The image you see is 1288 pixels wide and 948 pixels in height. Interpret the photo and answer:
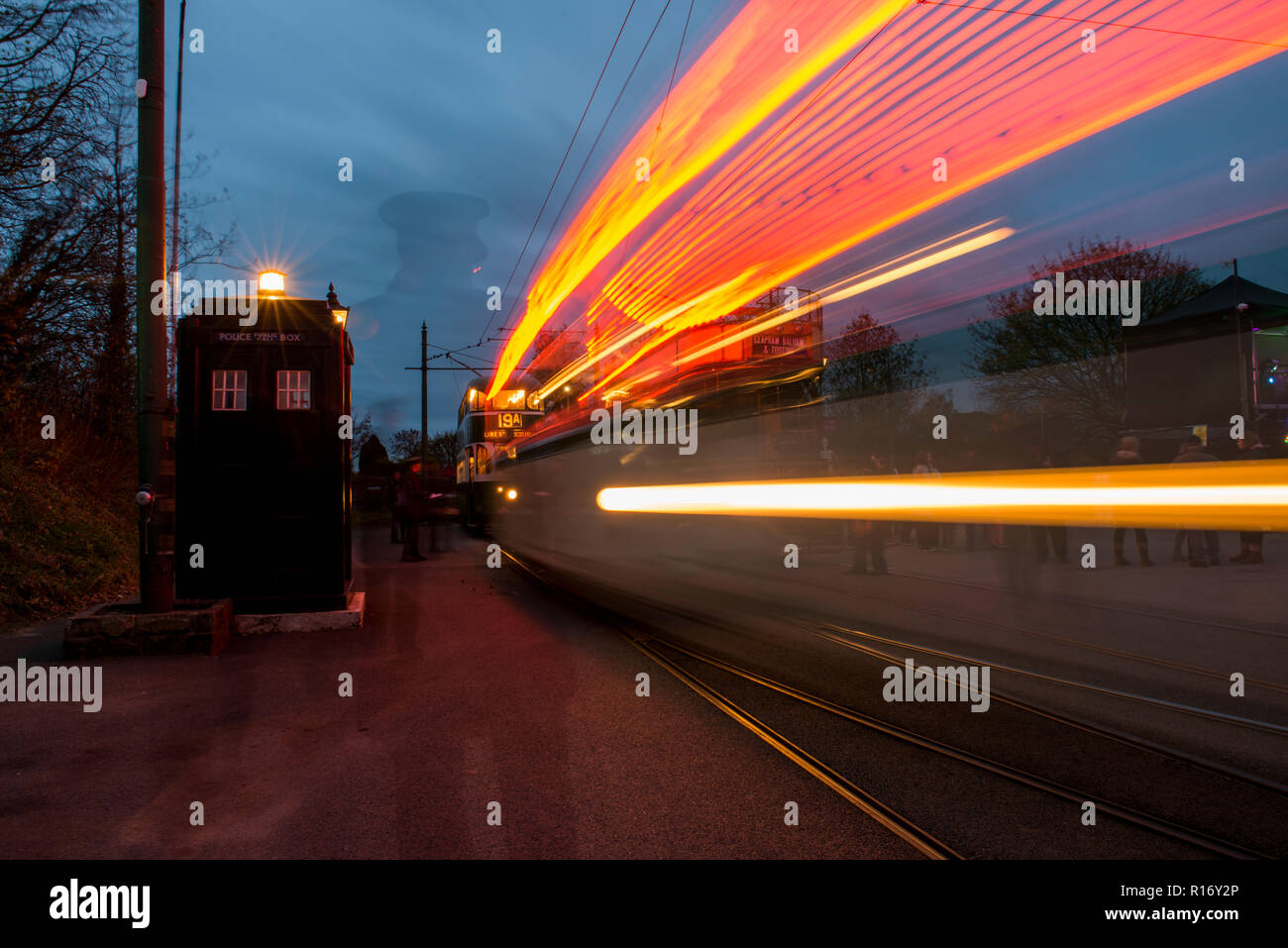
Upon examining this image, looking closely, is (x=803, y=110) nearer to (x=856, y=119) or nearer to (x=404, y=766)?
(x=856, y=119)

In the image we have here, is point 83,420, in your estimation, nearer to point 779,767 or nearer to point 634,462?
point 634,462

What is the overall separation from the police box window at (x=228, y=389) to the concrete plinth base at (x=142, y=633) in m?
2.03

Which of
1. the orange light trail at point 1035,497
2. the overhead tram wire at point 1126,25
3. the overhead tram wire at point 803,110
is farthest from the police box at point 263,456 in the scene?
the overhead tram wire at point 1126,25

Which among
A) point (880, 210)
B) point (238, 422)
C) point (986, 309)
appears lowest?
point (238, 422)

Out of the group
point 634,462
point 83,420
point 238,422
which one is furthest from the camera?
point 83,420

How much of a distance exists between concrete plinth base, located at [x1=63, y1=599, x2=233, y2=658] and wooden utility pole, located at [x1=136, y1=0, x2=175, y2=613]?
0.20 metres

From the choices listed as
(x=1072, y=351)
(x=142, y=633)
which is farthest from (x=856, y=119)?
(x=142, y=633)

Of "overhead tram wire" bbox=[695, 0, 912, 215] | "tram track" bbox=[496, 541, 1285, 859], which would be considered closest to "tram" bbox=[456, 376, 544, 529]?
"overhead tram wire" bbox=[695, 0, 912, 215]

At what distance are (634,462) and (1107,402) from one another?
6.09 meters

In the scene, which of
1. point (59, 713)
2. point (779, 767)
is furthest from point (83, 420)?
point (779, 767)

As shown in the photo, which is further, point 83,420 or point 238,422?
point 83,420

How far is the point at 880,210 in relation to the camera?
7969 mm

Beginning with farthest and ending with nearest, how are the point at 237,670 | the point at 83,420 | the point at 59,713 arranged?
the point at 83,420 < the point at 237,670 < the point at 59,713

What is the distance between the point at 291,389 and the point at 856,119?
6077 mm
